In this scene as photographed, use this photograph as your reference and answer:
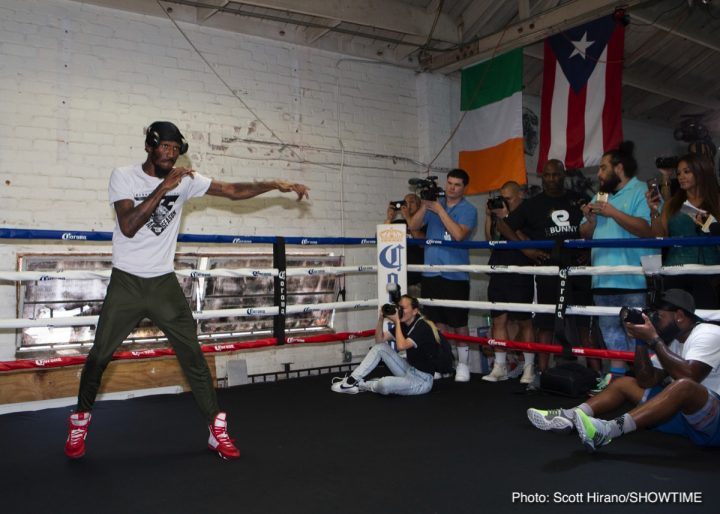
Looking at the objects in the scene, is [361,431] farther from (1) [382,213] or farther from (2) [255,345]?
(1) [382,213]

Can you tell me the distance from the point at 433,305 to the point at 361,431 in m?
1.88

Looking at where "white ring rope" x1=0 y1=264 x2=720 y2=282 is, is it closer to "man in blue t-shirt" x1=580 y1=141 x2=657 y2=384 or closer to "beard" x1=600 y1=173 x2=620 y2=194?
"man in blue t-shirt" x1=580 y1=141 x2=657 y2=384

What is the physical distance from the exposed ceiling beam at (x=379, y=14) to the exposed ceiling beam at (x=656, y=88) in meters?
1.20

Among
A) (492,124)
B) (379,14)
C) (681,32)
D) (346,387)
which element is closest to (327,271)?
(346,387)

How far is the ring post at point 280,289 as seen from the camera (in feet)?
15.5

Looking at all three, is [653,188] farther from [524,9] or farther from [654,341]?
[524,9]

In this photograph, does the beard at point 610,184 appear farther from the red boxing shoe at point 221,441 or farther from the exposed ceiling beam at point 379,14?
the exposed ceiling beam at point 379,14

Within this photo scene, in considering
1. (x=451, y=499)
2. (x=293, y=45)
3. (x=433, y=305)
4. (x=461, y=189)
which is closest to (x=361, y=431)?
(x=451, y=499)

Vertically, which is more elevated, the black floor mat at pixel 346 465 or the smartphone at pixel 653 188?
the smartphone at pixel 653 188

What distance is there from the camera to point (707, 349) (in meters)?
2.83

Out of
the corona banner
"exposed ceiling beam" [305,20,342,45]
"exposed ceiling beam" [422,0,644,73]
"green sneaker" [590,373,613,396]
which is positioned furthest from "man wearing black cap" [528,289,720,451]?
"exposed ceiling beam" [305,20,342,45]

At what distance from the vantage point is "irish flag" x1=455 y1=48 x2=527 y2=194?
6875 mm

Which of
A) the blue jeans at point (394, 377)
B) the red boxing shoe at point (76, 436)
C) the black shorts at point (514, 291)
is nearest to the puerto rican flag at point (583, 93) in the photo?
the black shorts at point (514, 291)

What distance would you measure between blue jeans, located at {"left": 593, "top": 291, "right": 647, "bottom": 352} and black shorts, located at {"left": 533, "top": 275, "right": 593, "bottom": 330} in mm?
389
